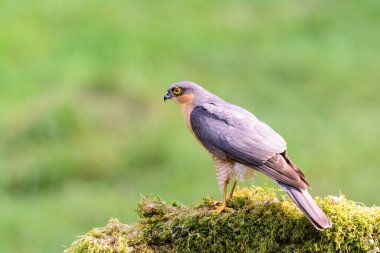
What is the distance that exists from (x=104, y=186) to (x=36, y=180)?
0.95 meters

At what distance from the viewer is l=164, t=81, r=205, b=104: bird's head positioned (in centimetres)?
661

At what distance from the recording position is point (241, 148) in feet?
19.7

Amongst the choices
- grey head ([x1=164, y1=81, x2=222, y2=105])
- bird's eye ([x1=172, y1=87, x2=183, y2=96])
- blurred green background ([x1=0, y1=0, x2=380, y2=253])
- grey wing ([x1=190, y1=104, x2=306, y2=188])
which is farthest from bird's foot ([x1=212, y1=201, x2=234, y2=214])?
blurred green background ([x1=0, y1=0, x2=380, y2=253])

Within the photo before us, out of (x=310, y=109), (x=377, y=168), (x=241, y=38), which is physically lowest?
(x=377, y=168)

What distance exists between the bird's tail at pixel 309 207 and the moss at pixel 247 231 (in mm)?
107

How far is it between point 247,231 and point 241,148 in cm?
61

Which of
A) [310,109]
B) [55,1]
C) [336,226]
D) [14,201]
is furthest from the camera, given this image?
[55,1]

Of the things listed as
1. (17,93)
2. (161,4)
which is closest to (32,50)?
(17,93)

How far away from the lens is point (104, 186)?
12172mm

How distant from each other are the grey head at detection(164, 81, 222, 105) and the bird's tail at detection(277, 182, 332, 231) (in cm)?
104

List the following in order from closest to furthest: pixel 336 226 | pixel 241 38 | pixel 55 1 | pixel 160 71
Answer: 1. pixel 336 226
2. pixel 160 71
3. pixel 241 38
4. pixel 55 1

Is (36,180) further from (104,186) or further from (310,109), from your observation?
(310,109)

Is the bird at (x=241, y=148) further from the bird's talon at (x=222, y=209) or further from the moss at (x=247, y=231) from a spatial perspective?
the moss at (x=247, y=231)

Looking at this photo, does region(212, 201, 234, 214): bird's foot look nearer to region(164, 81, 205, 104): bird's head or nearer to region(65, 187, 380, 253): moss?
region(65, 187, 380, 253): moss
